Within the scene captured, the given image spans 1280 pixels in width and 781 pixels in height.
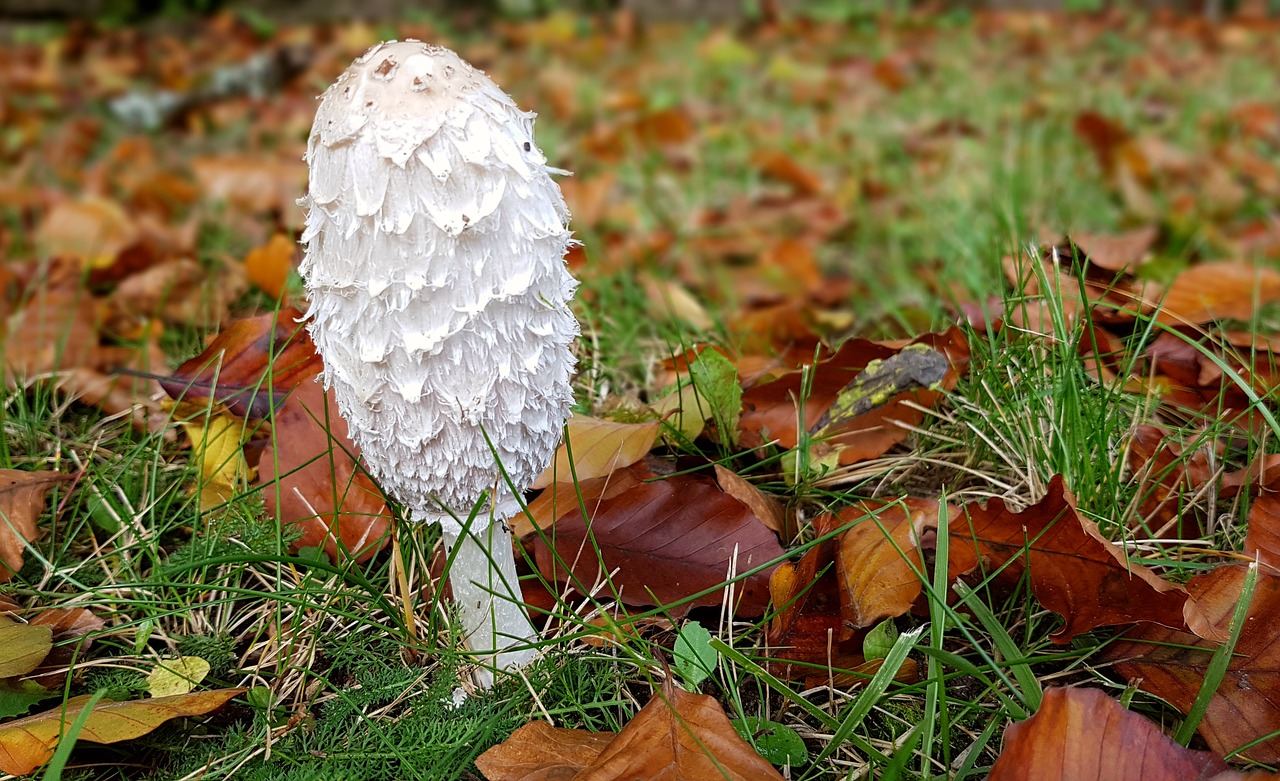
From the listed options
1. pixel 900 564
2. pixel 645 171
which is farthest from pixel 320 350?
pixel 645 171

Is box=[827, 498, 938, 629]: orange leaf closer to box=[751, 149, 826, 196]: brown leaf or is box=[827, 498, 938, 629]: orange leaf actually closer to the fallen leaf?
the fallen leaf

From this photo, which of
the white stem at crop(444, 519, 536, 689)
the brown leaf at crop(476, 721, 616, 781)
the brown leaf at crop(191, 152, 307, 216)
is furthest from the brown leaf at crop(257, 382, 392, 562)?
the brown leaf at crop(191, 152, 307, 216)

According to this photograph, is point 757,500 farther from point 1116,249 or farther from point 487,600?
point 1116,249

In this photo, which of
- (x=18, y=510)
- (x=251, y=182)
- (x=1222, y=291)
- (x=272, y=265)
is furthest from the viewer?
(x=251, y=182)

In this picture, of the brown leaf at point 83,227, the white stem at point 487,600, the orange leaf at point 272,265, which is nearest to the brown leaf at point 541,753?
the white stem at point 487,600

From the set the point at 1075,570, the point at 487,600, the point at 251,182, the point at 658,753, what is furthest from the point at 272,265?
the point at 1075,570
